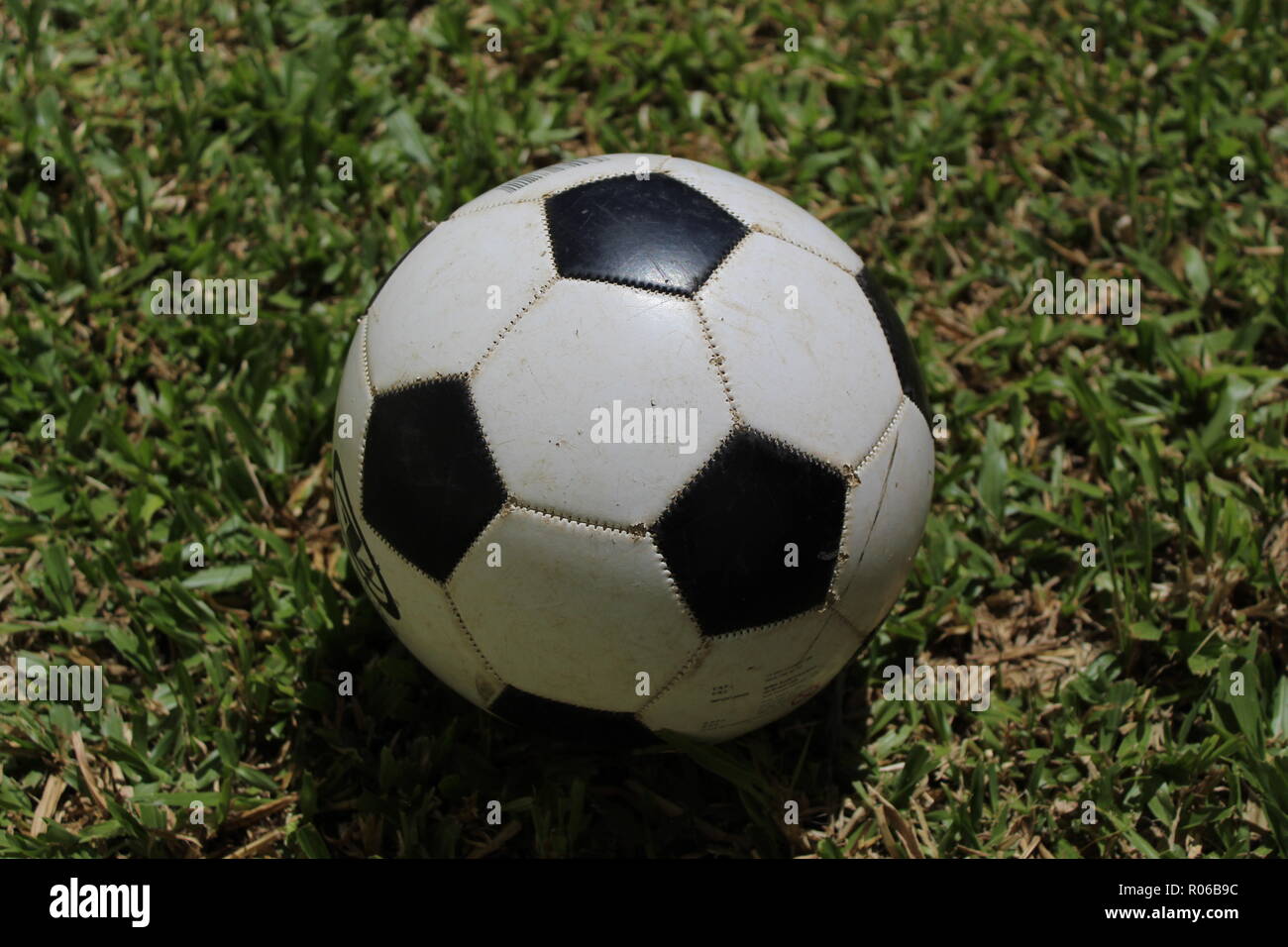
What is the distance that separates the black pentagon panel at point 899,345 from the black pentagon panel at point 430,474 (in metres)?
0.88

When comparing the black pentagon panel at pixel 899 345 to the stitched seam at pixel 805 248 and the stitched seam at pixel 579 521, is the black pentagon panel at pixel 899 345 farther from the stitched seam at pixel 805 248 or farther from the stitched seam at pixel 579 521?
the stitched seam at pixel 579 521

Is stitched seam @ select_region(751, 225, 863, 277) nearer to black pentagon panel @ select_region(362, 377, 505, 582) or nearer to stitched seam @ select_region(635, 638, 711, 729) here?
black pentagon panel @ select_region(362, 377, 505, 582)

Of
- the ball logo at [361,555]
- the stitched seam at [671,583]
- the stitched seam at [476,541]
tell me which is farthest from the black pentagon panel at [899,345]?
the ball logo at [361,555]

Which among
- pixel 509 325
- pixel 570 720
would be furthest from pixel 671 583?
pixel 509 325

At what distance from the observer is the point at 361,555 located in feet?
8.82

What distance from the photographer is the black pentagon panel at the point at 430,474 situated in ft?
7.83

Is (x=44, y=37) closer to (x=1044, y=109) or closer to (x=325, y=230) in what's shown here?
(x=325, y=230)

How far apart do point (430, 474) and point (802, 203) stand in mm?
2126

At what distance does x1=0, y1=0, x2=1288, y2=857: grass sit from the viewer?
9.75 feet

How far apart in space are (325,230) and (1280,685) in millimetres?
2953

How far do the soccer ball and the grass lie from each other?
16.3 inches

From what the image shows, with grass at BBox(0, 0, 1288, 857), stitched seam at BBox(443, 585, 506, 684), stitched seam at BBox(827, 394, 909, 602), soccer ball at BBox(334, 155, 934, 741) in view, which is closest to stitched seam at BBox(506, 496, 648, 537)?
soccer ball at BBox(334, 155, 934, 741)

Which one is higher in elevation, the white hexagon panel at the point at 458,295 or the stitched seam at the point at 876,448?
the white hexagon panel at the point at 458,295
